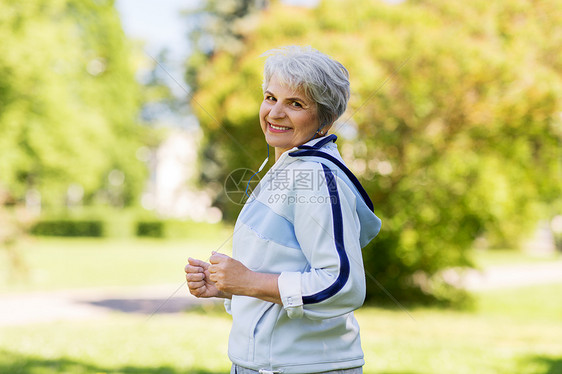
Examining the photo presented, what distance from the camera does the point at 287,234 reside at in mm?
1503

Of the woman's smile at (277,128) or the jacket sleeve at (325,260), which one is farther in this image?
the woman's smile at (277,128)

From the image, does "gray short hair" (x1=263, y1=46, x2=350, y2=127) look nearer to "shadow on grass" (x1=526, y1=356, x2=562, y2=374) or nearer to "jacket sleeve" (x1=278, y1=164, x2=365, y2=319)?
"jacket sleeve" (x1=278, y1=164, x2=365, y2=319)

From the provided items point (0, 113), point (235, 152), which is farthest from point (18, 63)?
point (235, 152)

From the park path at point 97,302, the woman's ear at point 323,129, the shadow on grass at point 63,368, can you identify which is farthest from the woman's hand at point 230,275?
the park path at point 97,302

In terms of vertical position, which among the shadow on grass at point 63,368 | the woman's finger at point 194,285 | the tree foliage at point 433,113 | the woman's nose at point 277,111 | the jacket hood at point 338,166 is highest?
the tree foliage at point 433,113

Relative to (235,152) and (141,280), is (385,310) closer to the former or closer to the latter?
(235,152)

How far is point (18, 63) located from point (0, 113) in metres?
2.55

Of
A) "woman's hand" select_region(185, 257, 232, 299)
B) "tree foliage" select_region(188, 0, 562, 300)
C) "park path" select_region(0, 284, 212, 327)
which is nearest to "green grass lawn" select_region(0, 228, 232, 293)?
"park path" select_region(0, 284, 212, 327)

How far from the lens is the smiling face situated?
5.18 ft

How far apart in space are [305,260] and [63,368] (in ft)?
13.0

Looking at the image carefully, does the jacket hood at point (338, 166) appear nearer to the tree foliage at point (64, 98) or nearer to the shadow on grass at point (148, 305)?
the shadow on grass at point (148, 305)

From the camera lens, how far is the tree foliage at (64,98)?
17.6m

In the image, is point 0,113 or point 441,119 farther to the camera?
point 0,113

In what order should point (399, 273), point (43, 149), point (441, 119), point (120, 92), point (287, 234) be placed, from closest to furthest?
point (287, 234) → point (441, 119) → point (399, 273) → point (43, 149) → point (120, 92)
